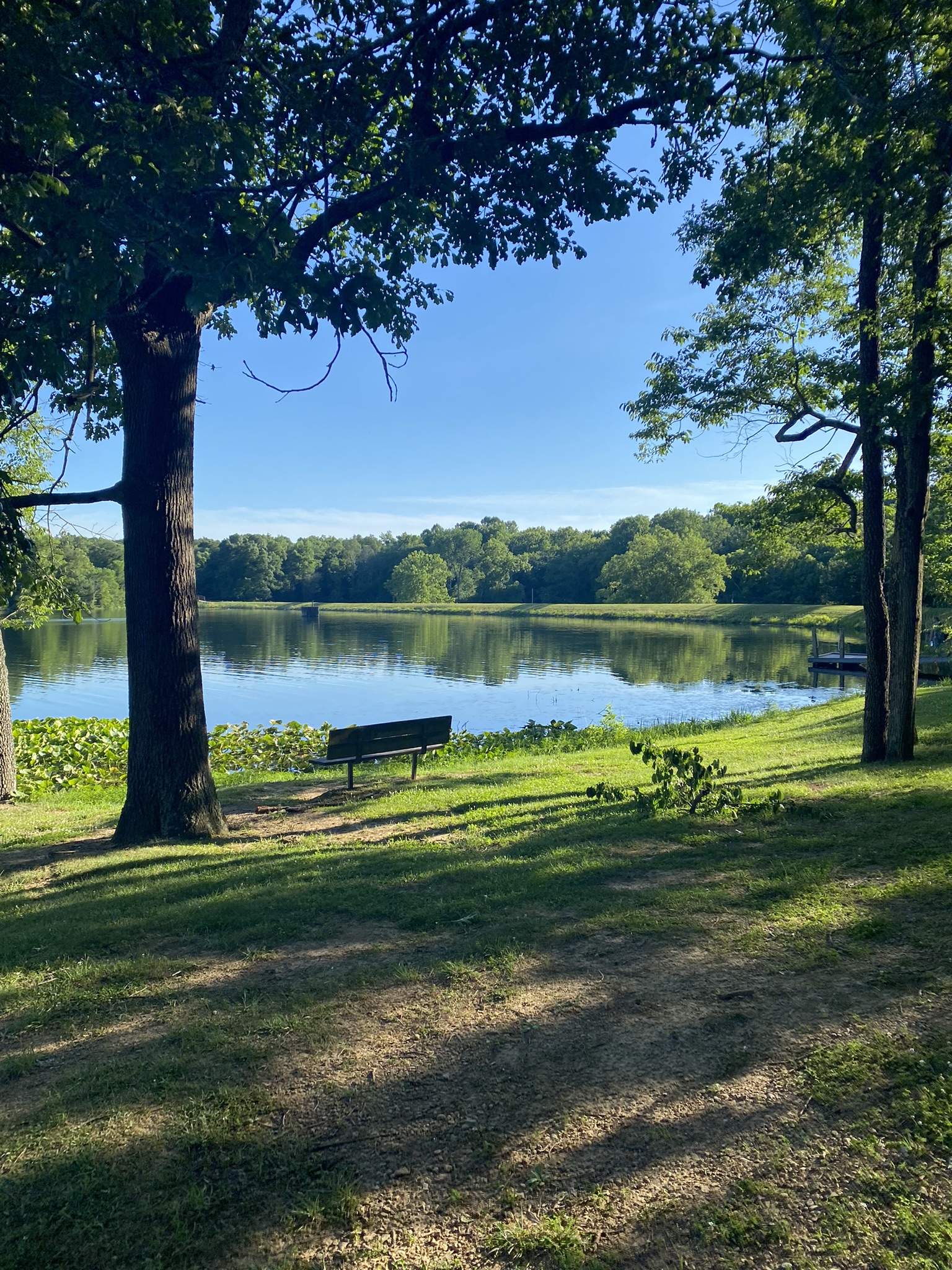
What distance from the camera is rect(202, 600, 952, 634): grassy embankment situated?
2392 inches

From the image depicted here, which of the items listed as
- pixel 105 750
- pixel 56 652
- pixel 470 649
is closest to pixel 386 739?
pixel 105 750

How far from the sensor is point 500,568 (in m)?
121

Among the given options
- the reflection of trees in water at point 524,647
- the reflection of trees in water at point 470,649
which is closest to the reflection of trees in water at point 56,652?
the reflection of trees in water at point 470,649

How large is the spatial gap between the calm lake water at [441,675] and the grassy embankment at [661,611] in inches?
336

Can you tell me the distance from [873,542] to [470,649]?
33342 mm

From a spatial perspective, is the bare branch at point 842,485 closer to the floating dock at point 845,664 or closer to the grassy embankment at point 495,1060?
the grassy embankment at point 495,1060

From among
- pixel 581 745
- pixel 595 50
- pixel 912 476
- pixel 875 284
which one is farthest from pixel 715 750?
pixel 595 50

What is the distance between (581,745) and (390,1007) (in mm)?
11260

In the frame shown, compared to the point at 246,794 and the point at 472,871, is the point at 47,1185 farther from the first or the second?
the point at 246,794

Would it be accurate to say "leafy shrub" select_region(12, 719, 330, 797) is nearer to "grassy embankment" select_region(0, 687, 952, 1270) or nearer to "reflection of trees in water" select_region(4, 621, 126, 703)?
"grassy embankment" select_region(0, 687, 952, 1270)

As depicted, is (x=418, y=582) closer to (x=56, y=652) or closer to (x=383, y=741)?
(x=56, y=652)

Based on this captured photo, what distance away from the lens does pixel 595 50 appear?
600 cm

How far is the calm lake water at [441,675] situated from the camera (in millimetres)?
21594

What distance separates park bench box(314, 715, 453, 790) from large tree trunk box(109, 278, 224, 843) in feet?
7.44
